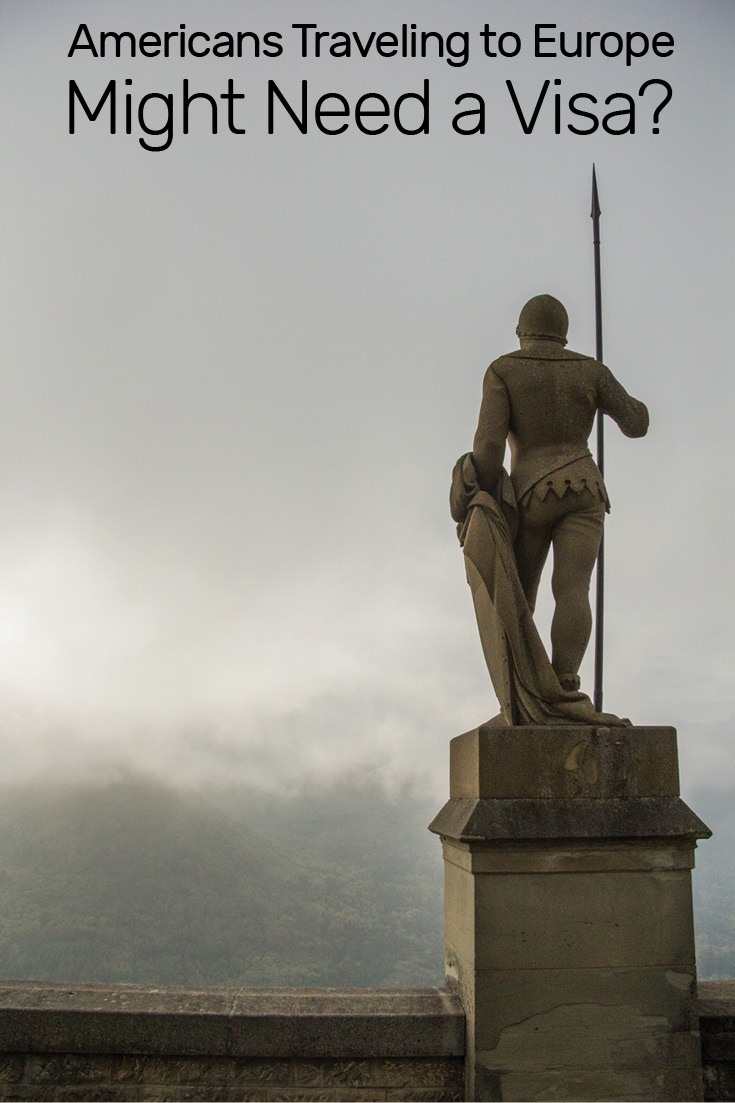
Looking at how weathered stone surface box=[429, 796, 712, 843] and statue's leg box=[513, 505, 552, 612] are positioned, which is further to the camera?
statue's leg box=[513, 505, 552, 612]

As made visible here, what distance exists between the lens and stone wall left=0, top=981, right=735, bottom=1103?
4801 mm

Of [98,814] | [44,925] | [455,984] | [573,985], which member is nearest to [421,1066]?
[455,984]

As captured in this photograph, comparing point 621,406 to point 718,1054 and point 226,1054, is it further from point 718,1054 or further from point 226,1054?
point 226,1054

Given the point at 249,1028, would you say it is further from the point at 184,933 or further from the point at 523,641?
the point at 184,933

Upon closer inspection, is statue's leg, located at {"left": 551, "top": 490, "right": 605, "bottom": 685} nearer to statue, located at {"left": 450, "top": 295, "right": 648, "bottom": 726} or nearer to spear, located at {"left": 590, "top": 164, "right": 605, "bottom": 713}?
statue, located at {"left": 450, "top": 295, "right": 648, "bottom": 726}

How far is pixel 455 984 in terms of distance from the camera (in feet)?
17.4

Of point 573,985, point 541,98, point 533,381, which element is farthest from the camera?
point 541,98

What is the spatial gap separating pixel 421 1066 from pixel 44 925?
2154 cm

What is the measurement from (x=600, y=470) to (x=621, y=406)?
0.51 m

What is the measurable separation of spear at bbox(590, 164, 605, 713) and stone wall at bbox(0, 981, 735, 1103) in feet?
7.97

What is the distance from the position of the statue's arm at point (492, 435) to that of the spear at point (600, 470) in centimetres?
74

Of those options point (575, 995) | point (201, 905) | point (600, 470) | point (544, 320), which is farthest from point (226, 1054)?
point (201, 905)

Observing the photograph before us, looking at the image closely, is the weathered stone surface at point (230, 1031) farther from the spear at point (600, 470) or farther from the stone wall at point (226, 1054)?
the spear at point (600, 470)

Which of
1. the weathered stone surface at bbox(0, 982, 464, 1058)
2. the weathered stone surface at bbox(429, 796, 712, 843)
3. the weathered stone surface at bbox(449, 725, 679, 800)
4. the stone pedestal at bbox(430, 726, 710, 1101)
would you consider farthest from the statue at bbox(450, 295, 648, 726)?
the weathered stone surface at bbox(0, 982, 464, 1058)
